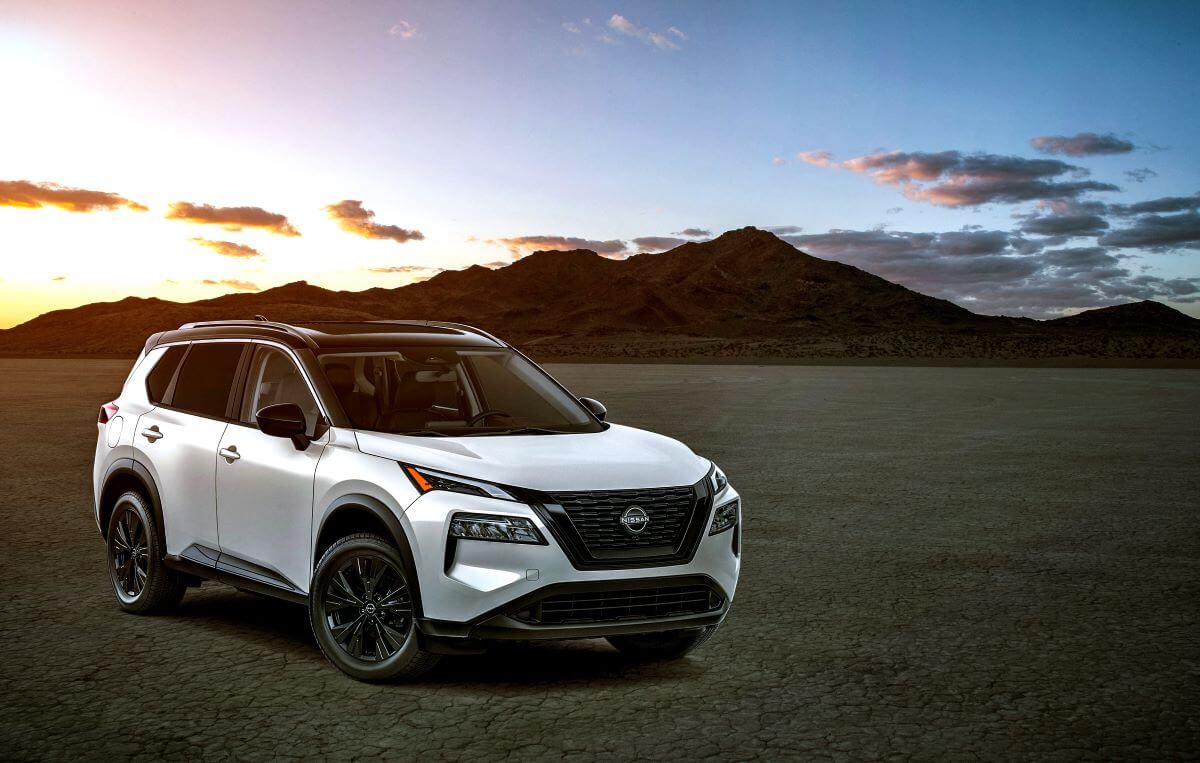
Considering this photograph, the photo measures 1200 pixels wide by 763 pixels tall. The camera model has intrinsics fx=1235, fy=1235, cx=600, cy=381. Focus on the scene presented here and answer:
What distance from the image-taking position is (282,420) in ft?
19.1

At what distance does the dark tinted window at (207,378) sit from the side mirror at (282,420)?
101cm

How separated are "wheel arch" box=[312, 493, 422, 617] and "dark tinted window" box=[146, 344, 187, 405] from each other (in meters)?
2.15

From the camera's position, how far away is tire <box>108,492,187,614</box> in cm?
703

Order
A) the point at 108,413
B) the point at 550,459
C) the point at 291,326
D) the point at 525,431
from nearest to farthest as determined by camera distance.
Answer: the point at 550,459 → the point at 525,431 → the point at 291,326 → the point at 108,413

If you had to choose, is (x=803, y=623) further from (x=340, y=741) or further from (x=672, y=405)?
(x=672, y=405)

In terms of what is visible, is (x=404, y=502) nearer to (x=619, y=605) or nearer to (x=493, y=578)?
(x=493, y=578)

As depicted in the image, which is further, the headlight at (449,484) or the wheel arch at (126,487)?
the wheel arch at (126,487)

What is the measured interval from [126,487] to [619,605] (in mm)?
3654

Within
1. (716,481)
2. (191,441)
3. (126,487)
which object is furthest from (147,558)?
(716,481)

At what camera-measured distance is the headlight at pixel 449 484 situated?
5238mm

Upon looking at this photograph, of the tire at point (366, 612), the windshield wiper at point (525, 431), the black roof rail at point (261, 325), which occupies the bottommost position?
the tire at point (366, 612)

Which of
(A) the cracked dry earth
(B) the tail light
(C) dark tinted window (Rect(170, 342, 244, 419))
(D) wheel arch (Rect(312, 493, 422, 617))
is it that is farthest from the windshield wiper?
(B) the tail light

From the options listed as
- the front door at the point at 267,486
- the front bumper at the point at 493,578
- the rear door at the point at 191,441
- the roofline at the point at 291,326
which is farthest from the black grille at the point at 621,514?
the rear door at the point at 191,441

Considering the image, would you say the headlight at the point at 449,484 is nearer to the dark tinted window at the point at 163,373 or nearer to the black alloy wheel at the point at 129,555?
the black alloy wheel at the point at 129,555
